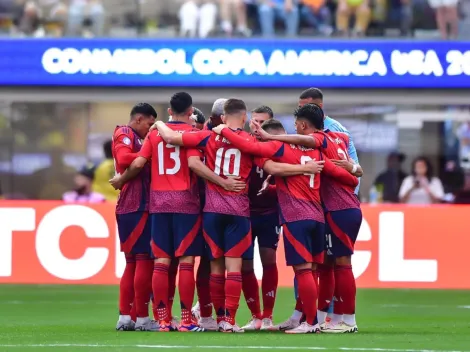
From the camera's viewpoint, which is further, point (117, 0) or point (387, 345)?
point (117, 0)

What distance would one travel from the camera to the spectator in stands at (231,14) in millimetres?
21766

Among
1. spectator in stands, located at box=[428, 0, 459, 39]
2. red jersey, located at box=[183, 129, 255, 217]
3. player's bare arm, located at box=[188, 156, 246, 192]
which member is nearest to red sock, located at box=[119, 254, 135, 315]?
red jersey, located at box=[183, 129, 255, 217]

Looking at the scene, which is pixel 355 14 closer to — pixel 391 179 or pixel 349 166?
pixel 391 179

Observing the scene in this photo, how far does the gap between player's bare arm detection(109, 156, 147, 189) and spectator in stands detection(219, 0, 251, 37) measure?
38.2 ft

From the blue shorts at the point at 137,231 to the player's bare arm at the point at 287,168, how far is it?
1237mm

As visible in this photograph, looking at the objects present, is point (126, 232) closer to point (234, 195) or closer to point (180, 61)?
point (234, 195)

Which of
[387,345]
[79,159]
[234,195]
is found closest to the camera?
[387,345]

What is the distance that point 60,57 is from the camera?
70.0 feet

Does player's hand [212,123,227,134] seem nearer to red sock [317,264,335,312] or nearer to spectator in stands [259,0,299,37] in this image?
red sock [317,264,335,312]


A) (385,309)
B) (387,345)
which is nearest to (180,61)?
(385,309)

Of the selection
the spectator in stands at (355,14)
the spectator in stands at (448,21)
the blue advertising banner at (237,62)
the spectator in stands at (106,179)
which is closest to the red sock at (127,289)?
the spectator in stands at (106,179)

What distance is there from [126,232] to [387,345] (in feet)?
8.69

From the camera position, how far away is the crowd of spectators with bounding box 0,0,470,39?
854 inches

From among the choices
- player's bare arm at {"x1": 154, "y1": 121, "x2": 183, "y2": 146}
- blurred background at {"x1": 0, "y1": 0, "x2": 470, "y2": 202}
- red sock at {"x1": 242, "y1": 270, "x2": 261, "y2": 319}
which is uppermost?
blurred background at {"x1": 0, "y1": 0, "x2": 470, "y2": 202}
